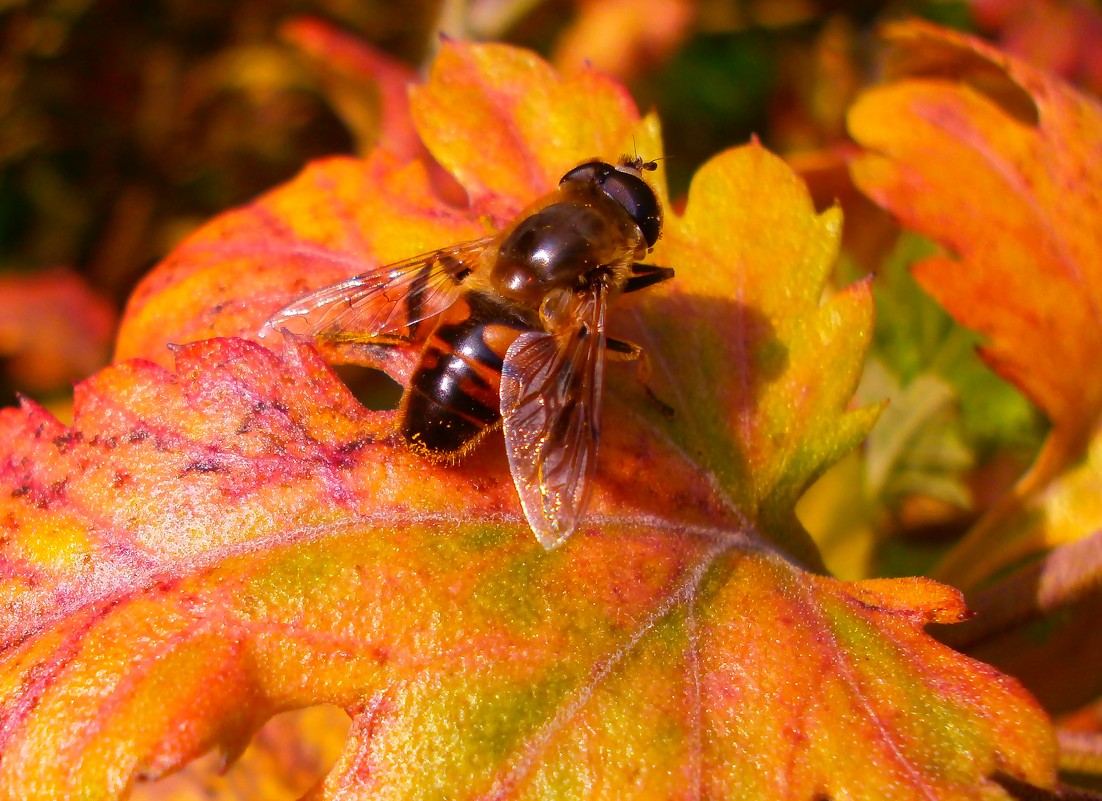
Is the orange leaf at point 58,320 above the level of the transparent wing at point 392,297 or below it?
below

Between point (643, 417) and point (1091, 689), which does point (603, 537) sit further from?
point (1091, 689)

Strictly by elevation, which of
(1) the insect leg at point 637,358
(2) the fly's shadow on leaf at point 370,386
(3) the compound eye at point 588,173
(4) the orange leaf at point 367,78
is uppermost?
(3) the compound eye at point 588,173

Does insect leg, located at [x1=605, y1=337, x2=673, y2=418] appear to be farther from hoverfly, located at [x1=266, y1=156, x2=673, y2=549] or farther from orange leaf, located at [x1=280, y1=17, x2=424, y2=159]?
orange leaf, located at [x1=280, y1=17, x2=424, y2=159]

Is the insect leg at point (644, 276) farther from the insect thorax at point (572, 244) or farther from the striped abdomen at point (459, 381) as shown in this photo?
the striped abdomen at point (459, 381)

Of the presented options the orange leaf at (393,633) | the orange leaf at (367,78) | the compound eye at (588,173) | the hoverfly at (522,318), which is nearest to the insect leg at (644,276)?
the hoverfly at (522,318)

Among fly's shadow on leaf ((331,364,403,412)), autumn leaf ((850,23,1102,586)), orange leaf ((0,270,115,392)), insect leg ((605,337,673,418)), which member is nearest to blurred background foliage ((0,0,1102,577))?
orange leaf ((0,270,115,392))

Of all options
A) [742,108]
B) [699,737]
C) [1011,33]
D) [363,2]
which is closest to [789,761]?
[699,737]
